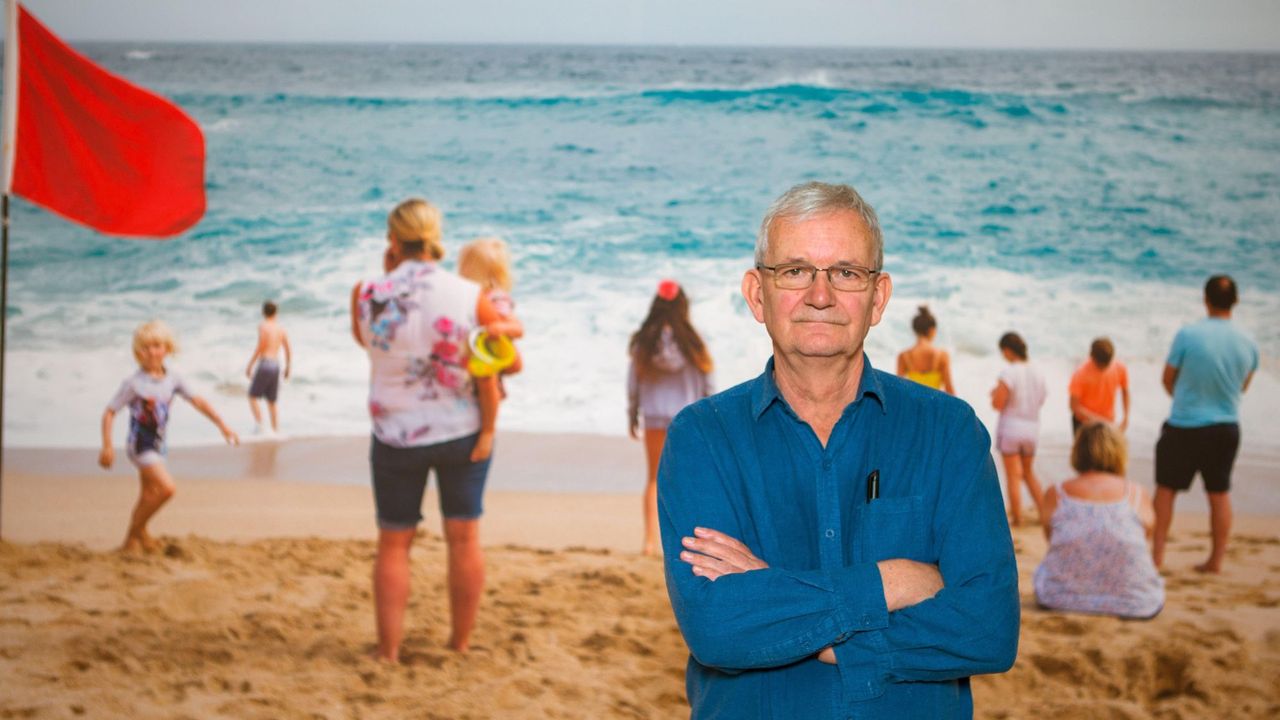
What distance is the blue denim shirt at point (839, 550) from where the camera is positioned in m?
1.56

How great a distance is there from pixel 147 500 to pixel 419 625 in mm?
1453

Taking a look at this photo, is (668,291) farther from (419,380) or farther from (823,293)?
(823,293)

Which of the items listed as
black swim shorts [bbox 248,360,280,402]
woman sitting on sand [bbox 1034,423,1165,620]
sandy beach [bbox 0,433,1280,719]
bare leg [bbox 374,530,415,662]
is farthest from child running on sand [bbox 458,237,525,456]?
black swim shorts [bbox 248,360,280,402]

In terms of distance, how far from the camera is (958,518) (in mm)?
1637

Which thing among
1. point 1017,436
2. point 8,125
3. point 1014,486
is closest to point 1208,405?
point 1017,436

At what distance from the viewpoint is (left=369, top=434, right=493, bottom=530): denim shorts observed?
398cm

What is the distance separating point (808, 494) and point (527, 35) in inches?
341

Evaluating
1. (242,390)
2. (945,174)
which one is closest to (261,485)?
(242,390)

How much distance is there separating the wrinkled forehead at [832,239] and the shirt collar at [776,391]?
6.0 inches

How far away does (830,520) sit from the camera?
1.64m

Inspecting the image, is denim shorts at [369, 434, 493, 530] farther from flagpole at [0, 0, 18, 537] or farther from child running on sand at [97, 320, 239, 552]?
flagpole at [0, 0, 18, 537]

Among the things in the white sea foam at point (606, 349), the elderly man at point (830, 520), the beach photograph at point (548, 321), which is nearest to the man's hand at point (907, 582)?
the elderly man at point (830, 520)

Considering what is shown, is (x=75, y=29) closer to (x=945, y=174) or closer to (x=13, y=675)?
(x=13, y=675)

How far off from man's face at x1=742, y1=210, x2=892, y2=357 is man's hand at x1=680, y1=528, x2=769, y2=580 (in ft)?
0.96
